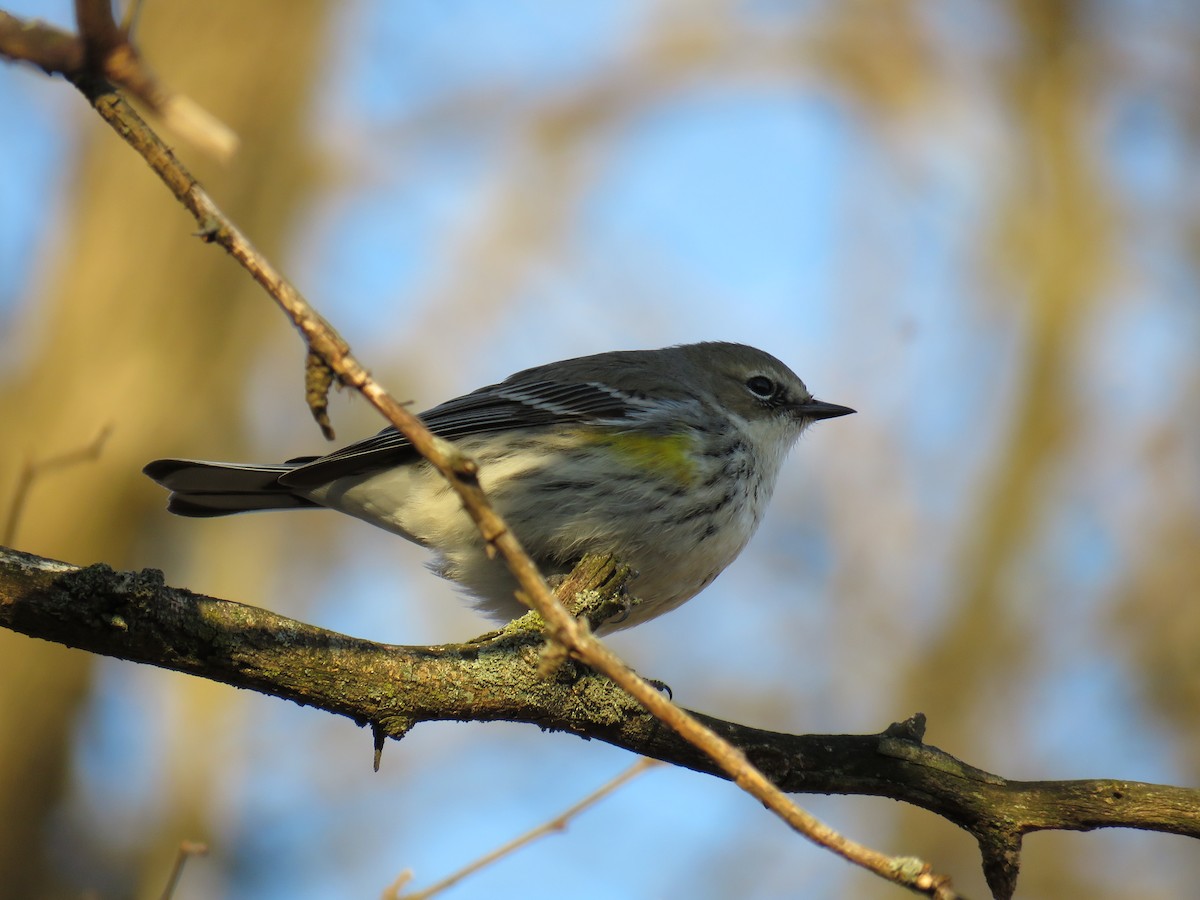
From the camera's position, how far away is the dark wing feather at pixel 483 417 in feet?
20.2

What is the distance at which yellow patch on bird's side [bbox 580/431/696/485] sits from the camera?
19.6 feet

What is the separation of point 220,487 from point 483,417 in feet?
4.70

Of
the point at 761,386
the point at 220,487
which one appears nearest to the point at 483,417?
the point at 220,487

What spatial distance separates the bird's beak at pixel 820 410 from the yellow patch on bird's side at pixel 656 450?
1.71 metres

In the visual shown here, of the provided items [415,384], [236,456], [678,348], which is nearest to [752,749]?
[678,348]

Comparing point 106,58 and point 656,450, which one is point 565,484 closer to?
point 656,450

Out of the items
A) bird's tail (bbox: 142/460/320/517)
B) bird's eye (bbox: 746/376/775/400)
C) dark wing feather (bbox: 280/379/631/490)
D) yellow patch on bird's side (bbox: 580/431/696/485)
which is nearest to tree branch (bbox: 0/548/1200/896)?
yellow patch on bird's side (bbox: 580/431/696/485)

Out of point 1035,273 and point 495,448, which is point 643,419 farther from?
point 1035,273

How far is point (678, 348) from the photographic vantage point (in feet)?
28.9

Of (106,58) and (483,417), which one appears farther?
(483,417)

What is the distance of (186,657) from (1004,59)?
47.3ft

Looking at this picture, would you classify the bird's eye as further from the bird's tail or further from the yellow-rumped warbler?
the bird's tail

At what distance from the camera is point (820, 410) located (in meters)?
7.76

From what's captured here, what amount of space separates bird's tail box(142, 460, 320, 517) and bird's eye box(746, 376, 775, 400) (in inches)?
114
